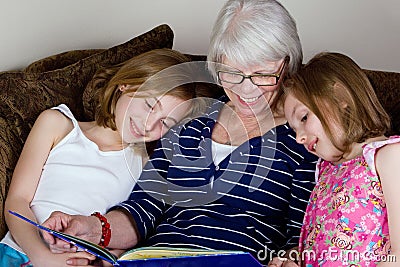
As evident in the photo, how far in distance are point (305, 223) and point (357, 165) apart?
223 mm

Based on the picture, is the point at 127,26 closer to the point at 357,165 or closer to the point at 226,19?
the point at 226,19

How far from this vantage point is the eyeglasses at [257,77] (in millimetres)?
1973

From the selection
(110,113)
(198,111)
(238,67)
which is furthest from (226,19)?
(110,113)

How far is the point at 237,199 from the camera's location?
2027mm

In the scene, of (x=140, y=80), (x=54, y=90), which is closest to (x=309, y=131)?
(x=140, y=80)

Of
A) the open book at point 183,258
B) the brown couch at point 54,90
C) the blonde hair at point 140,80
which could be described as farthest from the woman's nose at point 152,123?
the open book at point 183,258

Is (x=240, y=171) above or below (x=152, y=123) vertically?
below

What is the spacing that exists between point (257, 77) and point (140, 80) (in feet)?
1.22

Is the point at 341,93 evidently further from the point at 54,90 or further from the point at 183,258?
the point at 54,90

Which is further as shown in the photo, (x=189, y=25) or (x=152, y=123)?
(x=189, y=25)

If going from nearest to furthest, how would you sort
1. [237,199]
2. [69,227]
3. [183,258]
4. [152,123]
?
[183,258]
[69,227]
[237,199]
[152,123]

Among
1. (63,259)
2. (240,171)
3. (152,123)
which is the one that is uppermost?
(152,123)

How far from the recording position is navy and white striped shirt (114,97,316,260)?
199 centimetres

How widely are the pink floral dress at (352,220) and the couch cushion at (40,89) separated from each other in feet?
2.82
